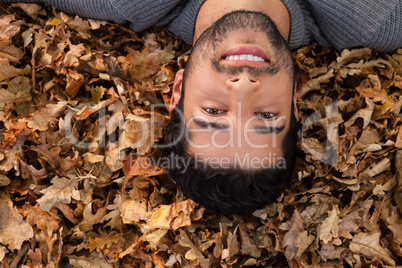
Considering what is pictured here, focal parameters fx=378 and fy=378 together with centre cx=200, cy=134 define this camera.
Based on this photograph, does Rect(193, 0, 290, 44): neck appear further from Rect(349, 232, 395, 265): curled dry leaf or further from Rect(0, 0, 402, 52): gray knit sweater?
Rect(349, 232, 395, 265): curled dry leaf

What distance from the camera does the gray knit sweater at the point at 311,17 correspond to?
3.20m

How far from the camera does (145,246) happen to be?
3.15 m

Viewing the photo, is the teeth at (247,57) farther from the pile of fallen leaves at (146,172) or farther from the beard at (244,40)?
the pile of fallen leaves at (146,172)

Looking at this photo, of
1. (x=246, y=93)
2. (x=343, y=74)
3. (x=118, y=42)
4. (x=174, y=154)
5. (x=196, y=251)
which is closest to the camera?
(x=246, y=93)

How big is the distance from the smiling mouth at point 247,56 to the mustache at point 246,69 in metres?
0.03

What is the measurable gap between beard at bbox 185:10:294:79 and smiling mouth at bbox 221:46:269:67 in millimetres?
41

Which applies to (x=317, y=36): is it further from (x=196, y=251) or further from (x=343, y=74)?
(x=196, y=251)

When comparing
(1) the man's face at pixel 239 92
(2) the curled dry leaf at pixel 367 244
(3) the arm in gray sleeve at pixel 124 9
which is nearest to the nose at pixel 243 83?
(1) the man's face at pixel 239 92

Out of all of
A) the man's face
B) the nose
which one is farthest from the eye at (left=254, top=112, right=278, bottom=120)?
the nose

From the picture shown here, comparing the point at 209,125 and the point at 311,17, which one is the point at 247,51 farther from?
the point at 311,17

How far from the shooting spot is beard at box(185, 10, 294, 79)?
9.09 ft

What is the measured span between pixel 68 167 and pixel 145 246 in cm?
92

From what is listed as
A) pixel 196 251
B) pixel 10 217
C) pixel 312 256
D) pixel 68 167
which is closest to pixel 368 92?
pixel 312 256

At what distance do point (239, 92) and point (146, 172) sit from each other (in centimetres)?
109
